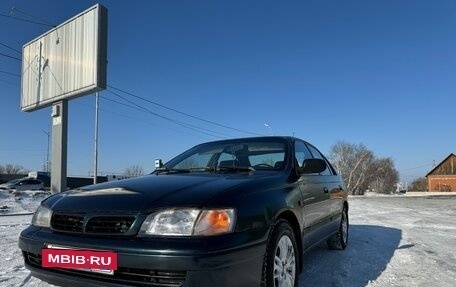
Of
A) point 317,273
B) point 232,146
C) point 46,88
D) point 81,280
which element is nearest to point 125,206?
point 81,280

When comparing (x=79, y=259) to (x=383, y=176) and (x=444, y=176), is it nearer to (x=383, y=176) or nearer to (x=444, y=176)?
(x=444, y=176)

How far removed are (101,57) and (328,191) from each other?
10.3 metres

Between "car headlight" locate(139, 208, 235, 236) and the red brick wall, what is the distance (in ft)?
286

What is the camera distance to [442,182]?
8138cm

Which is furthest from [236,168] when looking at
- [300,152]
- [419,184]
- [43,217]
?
[419,184]

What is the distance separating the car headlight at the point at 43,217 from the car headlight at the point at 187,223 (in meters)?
0.92

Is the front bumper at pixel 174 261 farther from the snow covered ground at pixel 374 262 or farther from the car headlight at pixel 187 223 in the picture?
the snow covered ground at pixel 374 262

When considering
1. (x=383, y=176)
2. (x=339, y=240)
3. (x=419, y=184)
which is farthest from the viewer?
(x=419, y=184)

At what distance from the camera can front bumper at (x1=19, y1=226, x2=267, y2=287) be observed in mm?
2607

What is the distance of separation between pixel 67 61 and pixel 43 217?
12.6 metres

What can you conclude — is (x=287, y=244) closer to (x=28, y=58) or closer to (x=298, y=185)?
(x=298, y=185)

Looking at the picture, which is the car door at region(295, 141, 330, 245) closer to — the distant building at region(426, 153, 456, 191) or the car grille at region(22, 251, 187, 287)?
the car grille at region(22, 251, 187, 287)

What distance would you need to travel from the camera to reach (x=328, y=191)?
210 inches

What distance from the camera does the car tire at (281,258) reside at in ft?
10.4
